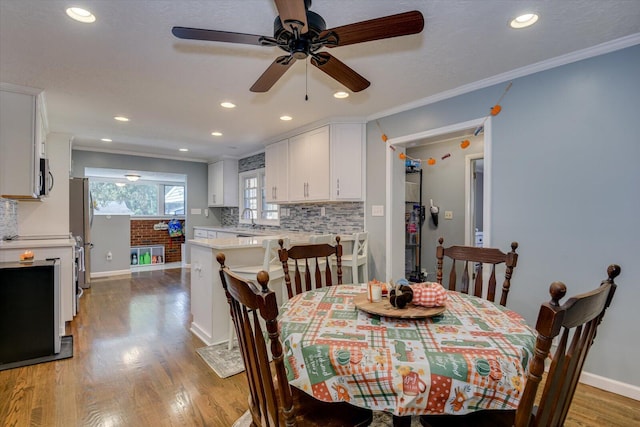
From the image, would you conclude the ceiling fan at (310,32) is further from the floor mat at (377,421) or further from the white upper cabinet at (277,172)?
the white upper cabinet at (277,172)

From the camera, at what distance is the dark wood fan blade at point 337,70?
172 centimetres

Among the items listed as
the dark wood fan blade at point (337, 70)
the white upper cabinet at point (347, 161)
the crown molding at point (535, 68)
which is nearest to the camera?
the dark wood fan blade at point (337, 70)

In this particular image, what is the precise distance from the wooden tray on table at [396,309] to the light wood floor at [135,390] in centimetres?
116

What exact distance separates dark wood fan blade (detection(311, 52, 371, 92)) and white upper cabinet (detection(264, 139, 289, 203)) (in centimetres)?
261

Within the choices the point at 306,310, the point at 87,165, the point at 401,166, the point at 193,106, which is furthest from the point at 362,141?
the point at 87,165

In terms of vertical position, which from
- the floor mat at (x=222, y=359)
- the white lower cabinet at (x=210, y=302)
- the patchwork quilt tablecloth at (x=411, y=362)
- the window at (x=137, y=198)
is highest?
the window at (x=137, y=198)

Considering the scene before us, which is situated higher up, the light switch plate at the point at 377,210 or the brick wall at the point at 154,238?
the light switch plate at the point at 377,210

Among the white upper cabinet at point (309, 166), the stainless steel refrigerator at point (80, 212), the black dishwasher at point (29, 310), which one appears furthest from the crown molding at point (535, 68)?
the stainless steel refrigerator at point (80, 212)

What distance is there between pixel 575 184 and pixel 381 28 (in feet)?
6.17

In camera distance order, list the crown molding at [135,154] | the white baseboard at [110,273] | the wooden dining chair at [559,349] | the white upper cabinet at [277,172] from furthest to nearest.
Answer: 1. the white baseboard at [110,273]
2. the crown molding at [135,154]
3. the white upper cabinet at [277,172]
4. the wooden dining chair at [559,349]

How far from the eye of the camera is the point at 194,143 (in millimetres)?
5383

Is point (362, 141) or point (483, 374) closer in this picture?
point (483, 374)

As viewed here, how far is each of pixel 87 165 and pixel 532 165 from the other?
671cm

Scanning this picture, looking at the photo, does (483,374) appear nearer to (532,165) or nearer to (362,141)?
(532,165)
